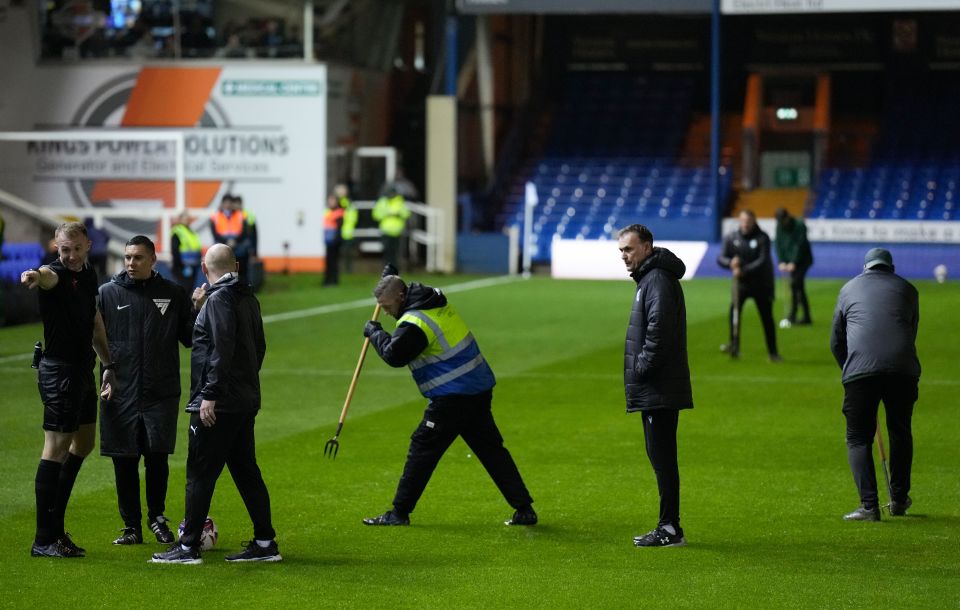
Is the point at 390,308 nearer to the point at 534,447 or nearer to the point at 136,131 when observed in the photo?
the point at 534,447

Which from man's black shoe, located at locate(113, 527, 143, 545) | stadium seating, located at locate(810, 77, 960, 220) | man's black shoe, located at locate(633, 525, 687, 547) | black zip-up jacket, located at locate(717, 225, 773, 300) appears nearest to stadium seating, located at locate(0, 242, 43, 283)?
black zip-up jacket, located at locate(717, 225, 773, 300)

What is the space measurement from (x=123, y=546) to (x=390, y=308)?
221 centimetres

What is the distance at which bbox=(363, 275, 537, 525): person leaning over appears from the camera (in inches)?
416

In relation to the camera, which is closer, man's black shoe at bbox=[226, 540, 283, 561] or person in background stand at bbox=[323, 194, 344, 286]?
man's black shoe at bbox=[226, 540, 283, 561]

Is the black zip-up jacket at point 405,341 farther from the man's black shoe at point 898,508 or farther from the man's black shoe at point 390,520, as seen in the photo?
the man's black shoe at point 898,508

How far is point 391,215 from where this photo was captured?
35531mm

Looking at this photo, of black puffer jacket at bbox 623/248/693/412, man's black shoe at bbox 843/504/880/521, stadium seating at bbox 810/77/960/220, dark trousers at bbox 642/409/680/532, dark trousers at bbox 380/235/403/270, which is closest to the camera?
black puffer jacket at bbox 623/248/693/412

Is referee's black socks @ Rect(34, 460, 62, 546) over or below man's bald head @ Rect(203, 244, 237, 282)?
below

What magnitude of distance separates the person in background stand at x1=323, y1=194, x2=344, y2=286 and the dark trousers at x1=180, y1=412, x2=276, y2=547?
24166mm

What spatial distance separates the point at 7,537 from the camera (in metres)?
10.7

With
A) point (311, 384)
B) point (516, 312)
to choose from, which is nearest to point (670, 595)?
point (311, 384)

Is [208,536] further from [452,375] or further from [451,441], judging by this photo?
[452,375]

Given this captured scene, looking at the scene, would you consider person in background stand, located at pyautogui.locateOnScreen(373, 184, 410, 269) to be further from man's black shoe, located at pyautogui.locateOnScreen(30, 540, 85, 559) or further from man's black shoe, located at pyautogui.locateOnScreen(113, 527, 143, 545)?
man's black shoe, located at pyautogui.locateOnScreen(30, 540, 85, 559)

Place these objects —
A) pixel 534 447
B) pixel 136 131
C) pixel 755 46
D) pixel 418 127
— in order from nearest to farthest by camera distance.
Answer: pixel 534 447 < pixel 136 131 < pixel 418 127 < pixel 755 46
